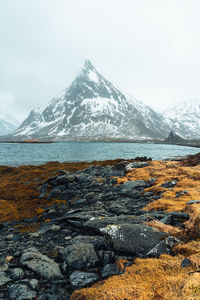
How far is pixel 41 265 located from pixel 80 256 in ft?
3.92

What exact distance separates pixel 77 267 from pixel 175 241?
3.13m

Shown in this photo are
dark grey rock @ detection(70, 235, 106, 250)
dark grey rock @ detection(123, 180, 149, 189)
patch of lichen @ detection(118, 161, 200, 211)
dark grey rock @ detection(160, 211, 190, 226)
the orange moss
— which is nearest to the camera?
the orange moss

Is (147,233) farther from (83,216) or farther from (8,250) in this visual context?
(8,250)

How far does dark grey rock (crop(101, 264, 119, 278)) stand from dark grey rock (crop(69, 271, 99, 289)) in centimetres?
22

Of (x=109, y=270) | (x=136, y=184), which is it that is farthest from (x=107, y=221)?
(x=136, y=184)

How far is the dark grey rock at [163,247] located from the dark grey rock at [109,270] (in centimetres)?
108

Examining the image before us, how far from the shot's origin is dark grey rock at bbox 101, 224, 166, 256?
17.1 feet

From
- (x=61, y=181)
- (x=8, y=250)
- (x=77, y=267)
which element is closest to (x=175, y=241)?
(x=77, y=267)

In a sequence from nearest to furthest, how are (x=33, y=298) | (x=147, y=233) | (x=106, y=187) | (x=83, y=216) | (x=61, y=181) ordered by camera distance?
1. (x=33, y=298)
2. (x=147, y=233)
3. (x=83, y=216)
4. (x=106, y=187)
5. (x=61, y=181)

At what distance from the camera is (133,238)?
553 centimetres

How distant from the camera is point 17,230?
9.06m

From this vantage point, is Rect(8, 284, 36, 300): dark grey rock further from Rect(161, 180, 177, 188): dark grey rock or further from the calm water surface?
the calm water surface

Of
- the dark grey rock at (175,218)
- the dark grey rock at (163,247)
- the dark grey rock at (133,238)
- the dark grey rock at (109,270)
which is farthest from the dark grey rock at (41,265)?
the dark grey rock at (175,218)

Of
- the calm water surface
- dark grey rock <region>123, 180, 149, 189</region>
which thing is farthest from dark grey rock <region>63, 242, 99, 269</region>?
the calm water surface
